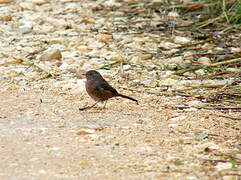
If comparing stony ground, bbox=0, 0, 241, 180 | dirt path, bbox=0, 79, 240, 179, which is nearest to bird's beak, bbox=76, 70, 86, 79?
stony ground, bbox=0, 0, 241, 180

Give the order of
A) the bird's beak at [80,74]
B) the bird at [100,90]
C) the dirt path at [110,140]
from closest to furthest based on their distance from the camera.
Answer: the dirt path at [110,140], the bird at [100,90], the bird's beak at [80,74]

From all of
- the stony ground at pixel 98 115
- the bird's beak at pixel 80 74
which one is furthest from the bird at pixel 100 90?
the bird's beak at pixel 80 74

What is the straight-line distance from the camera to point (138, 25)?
23.9 feet

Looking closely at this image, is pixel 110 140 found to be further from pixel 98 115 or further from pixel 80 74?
pixel 80 74

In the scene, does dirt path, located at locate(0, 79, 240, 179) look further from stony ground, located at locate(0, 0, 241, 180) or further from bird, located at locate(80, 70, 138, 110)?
bird, located at locate(80, 70, 138, 110)

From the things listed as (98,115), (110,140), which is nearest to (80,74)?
(98,115)

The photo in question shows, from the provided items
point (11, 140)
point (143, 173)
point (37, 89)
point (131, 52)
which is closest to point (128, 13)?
point (131, 52)

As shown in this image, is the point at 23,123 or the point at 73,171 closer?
the point at 73,171

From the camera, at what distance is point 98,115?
14.3 feet

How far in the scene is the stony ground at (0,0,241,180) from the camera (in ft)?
10.4

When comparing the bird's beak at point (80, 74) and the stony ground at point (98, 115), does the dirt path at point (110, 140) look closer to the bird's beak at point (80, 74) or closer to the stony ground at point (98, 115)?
the stony ground at point (98, 115)

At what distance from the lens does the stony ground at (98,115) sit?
3.16 meters

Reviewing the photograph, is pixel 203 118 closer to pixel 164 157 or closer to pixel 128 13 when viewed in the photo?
pixel 164 157

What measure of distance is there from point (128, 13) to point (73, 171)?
5.06 metres
